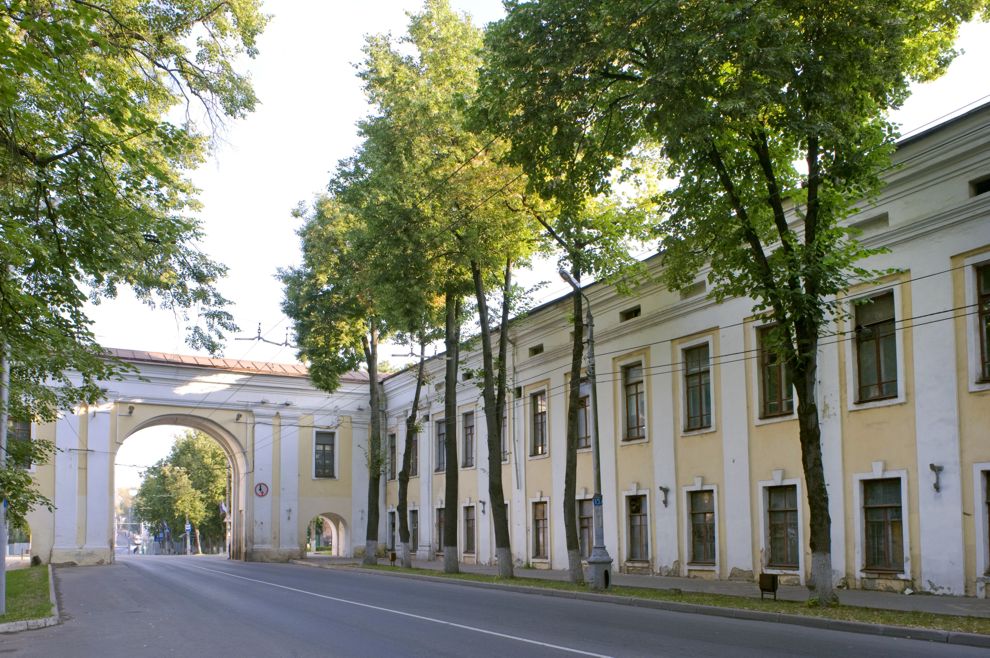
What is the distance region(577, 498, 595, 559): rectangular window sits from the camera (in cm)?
2956

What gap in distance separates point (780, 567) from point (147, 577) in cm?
1846

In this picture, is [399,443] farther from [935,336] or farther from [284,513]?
[935,336]

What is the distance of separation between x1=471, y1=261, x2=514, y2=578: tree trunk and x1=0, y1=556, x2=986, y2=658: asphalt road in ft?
17.0

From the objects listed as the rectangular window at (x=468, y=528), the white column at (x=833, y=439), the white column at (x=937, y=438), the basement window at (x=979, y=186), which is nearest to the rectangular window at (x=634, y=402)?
the white column at (x=833, y=439)

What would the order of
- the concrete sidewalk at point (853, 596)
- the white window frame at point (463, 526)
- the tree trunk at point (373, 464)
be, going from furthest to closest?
the white window frame at point (463, 526)
the tree trunk at point (373, 464)
the concrete sidewalk at point (853, 596)

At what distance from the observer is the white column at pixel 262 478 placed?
45875 millimetres

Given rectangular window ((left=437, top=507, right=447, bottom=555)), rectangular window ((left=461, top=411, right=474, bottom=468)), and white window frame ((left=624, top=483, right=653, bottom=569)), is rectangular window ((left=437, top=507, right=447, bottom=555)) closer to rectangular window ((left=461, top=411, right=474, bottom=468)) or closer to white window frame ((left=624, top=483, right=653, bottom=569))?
rectangular window ((left=461, top=411, right=474, bottom=468))

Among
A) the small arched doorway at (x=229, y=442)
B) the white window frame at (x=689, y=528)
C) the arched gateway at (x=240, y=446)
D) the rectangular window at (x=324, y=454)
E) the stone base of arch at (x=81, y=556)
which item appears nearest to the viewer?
the white window frame at (x=689, y=528)

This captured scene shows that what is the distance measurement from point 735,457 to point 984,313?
25.3 ft

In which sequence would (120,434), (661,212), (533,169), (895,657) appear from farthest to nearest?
(120,434), (661,212), (533,169), (895,657)

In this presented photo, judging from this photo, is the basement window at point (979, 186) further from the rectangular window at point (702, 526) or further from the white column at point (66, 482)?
the white column at point (66, 482)

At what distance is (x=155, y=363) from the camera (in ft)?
144

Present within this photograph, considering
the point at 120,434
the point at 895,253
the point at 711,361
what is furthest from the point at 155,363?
the point at 895,253

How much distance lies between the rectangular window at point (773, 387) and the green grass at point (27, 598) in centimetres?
1592
